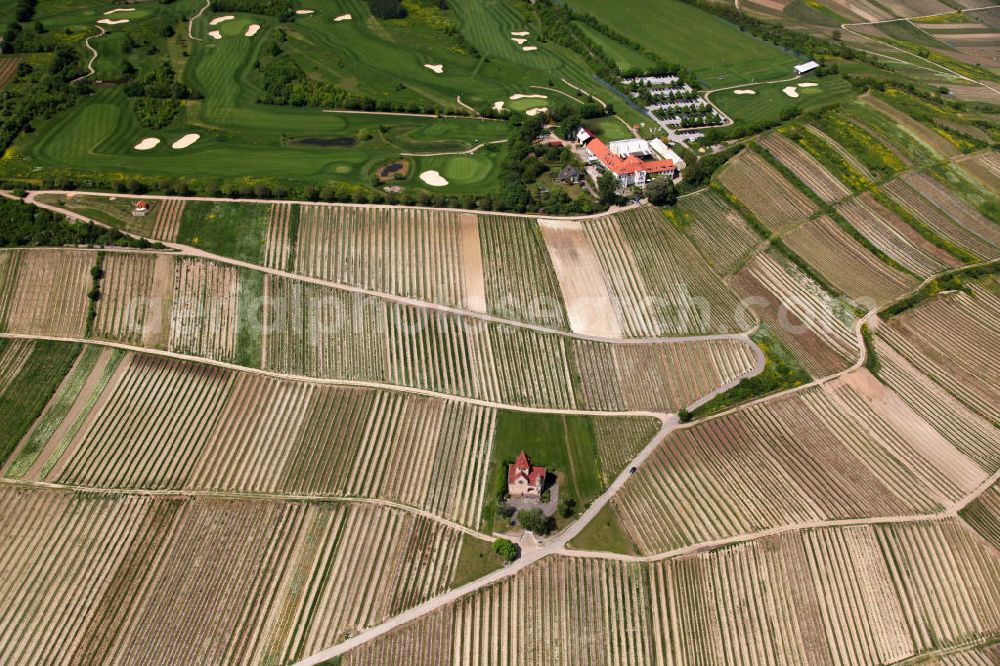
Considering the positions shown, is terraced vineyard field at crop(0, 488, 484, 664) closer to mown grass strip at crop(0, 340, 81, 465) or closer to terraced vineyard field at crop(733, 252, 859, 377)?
mown grass strip at crop(0, 340, 81, 465)

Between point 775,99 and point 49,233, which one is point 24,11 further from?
point 775,99

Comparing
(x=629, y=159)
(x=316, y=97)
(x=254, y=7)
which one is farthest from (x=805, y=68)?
(x=254, y=7)

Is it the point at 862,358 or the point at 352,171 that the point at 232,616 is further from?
the point at 862,358

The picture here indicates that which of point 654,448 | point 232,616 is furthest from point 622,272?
point 232,616

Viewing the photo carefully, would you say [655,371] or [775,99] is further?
[775,99]

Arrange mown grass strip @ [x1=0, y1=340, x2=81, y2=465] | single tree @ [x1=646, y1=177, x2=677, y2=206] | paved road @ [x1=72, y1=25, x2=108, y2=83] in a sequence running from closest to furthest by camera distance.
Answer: mown grass strip @ [x1=0, y1=340, x2=81, y2=465] → single tree @ [x1=646, y1=177, x2=677, y2=206] → paved road @ [x1=72, y1=25, x2=108, y2=83]

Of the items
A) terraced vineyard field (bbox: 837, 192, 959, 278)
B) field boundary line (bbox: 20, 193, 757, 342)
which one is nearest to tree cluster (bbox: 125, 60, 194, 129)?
field boundary line (bbox: 20, 193, 757, 342)

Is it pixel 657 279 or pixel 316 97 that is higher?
pixel 316 97
